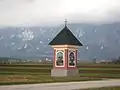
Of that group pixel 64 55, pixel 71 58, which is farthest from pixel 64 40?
pixel 71 58

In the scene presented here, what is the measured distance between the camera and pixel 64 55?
49.7 meters

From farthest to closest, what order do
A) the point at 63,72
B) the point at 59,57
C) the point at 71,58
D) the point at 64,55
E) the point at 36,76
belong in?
1. the point at 71,58
2. the point at 59,57
3. the point at 64,55
4. the point at 63,72
5. the point at 36,76

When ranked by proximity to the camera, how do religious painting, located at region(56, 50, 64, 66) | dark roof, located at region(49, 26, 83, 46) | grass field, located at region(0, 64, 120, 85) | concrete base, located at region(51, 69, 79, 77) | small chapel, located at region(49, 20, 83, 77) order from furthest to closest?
1. dark roof, located at region(49, 26, 83, 46)
2. religious painting, located at region(56, 50, 64, 66)
3. small chapel, located at region(49, 20, 83, 77)
4. concrete base, located at region(51, 69, 79, 77)
5. grass field, located at region(0, 64, 120, 85)

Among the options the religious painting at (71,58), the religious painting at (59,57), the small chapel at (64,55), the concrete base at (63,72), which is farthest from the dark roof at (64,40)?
the concrete base at (63,72)

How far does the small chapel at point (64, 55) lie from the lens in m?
49.5

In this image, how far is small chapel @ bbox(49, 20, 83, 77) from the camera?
49.5m

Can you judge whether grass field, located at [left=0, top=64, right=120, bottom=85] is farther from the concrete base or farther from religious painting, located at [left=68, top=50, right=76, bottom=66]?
religious painting, located at [left=68, top=50, right=76, bottom=66]

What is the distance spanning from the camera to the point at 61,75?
1934 inches

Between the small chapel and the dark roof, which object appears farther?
the dark roof

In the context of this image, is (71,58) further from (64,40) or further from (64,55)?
(64,40)

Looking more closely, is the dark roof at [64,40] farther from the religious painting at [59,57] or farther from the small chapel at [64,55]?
the religious painting at [59,57]

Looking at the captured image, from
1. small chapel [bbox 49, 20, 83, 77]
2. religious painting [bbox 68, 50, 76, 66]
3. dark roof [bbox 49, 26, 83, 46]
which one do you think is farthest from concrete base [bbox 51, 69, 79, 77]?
dark roof [bbox 49, 26, 83, 46]

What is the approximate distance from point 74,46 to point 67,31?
2.81 metres

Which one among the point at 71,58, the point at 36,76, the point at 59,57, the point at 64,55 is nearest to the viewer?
the point at 36,76
